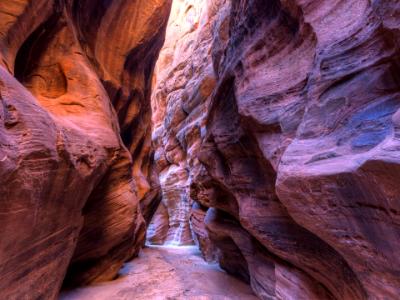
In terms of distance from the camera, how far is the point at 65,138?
12.2ft

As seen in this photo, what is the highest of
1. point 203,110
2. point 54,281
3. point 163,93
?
point 163,93

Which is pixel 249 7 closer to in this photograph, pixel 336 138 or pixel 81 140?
pixel 336 138

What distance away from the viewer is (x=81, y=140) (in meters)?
4.22

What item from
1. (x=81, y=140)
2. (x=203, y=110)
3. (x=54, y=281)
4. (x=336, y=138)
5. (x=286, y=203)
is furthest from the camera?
(x=203, y=110)

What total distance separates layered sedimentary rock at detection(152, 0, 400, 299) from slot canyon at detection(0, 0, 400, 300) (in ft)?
0.07

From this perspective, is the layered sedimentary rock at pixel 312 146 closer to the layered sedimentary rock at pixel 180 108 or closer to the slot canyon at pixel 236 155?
the slot canyon at pixel 236 155

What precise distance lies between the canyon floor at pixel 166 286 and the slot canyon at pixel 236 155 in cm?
5

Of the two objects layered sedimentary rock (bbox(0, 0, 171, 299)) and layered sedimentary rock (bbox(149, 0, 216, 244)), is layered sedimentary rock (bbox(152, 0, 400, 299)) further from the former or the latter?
layered sedimentary rock (bbox(149, 0, 216, 244))

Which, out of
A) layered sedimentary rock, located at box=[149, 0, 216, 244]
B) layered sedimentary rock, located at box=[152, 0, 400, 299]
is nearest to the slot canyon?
layered sedimentary rock, located at box=[152, 0, 400, 299]

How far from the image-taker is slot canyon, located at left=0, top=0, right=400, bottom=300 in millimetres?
2549

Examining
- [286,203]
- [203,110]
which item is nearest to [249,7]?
[286,203]

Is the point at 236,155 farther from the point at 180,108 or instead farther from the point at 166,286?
the point at 180,108

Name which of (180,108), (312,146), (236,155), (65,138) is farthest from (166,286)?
(180,108)

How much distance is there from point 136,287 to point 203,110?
12.4 metres
